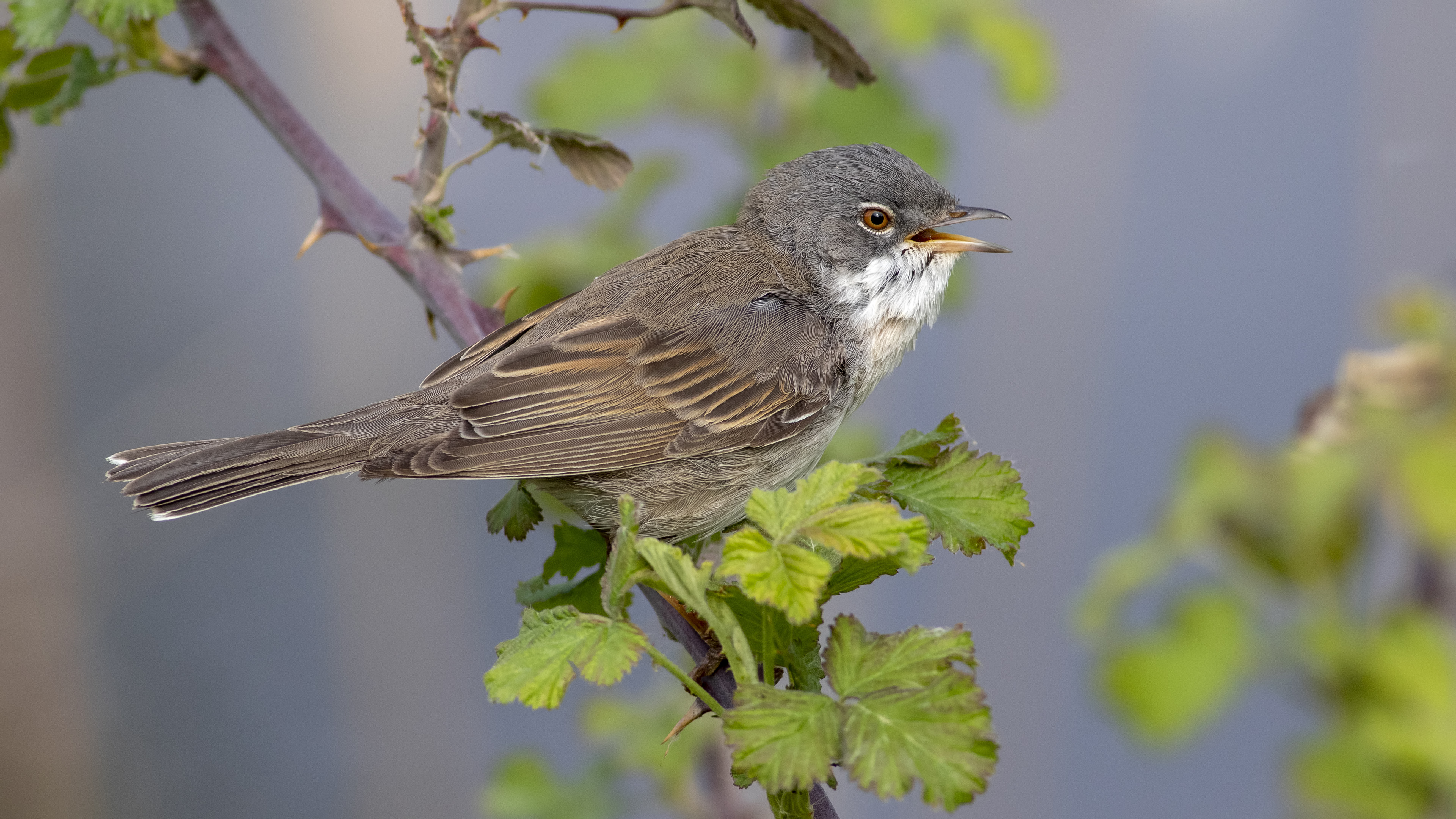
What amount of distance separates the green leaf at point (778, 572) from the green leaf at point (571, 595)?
0.70 meters

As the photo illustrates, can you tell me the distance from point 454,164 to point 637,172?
1209 mm

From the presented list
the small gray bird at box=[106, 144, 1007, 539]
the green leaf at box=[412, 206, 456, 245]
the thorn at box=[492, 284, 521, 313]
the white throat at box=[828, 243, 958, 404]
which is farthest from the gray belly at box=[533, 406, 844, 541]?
the green leaf at box=[412, 206, 456, 245]

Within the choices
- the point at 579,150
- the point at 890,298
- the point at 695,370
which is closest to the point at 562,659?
the point at 579,150

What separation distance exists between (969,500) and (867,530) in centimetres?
39

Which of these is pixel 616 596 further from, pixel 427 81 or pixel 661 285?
pixel 661 285

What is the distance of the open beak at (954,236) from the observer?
2.54 metres

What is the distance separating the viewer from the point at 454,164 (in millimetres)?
1783

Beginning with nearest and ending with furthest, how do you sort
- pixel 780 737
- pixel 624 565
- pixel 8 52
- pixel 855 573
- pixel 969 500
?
pixel 780 737 < pixel 624 565 < pixel 855 573 < pixel 969 500 < pixel 8 52

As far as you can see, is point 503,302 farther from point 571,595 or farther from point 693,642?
point 693,642

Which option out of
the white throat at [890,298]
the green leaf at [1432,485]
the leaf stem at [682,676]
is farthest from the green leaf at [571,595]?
the green leaf at [1432,485]

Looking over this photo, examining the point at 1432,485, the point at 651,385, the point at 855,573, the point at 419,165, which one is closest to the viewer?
the point at 855,573

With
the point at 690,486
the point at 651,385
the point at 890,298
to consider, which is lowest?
the point at 690,486

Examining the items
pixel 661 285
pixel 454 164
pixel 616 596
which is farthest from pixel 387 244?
pixel 616 596

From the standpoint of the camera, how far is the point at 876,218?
259cm
